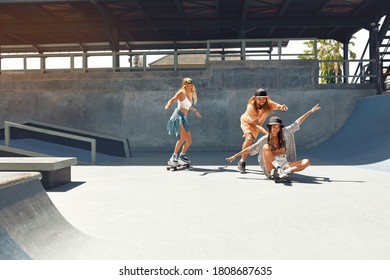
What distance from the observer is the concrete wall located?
42.4 feet

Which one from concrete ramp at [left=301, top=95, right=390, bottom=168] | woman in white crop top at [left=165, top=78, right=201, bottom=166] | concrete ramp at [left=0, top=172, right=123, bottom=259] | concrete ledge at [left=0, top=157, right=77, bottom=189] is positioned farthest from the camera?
concrete ramp at [left=301, top=95, right=390, bottom=168]

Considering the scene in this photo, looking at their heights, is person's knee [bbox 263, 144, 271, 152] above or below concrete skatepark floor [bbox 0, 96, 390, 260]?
above

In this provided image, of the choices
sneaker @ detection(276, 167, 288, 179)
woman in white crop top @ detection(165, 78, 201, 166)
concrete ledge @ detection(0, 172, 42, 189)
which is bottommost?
sneaker @ detection(276, 167, 288, 179)

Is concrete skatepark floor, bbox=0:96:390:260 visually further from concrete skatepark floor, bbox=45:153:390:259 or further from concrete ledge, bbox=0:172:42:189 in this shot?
concrete ledge, bbox=0:172:42:189

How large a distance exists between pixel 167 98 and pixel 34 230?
10.9 meters

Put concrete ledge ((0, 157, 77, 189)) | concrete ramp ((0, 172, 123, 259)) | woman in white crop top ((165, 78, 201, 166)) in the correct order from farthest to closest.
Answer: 1. woman in white crop top ((165, 78, 201, 166))
2. concrete ledge ((0, 157, 77, 189))
3. concrete ramp ((0, 172, 123, 259))

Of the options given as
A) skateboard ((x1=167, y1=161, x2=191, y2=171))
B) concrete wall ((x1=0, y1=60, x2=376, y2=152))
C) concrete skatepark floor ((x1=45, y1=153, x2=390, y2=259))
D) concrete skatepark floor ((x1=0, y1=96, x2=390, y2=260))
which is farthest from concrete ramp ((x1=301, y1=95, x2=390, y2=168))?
skateboard ((x1=167, y1=161, x2=191, y2=171))

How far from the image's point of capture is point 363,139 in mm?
10016

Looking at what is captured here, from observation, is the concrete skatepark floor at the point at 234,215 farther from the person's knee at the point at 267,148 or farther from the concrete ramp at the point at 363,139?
the concrete ramp at the point at 363,139

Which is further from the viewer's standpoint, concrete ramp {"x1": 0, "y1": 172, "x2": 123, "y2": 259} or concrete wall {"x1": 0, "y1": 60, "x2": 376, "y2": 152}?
concrete wall {"x1": 0, "y1": 60, "x2": 376, "y2": 152}

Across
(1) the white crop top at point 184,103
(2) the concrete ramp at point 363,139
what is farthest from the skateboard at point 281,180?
(2) the concrete ramp at point 363,139

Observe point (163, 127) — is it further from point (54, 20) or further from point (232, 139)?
point (54, 20)

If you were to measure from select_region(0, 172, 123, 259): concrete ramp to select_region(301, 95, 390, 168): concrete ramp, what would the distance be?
283 inches

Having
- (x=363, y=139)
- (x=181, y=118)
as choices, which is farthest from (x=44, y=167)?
(x=363, y=139)
